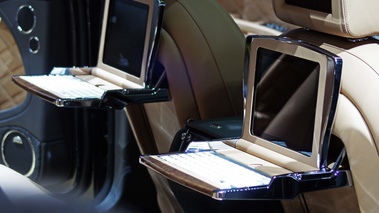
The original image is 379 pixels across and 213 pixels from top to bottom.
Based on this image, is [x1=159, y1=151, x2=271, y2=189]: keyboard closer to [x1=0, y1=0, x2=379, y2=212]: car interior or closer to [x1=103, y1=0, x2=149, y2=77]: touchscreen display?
[x1=0, y1=0, x2=379, y2=212]: car interior

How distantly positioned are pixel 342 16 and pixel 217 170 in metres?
0.41

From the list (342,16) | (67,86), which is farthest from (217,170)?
(67,86)

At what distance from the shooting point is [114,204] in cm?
322

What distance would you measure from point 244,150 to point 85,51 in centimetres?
142

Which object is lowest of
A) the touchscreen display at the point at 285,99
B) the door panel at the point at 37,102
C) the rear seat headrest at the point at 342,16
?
the door panel at the point at 37,102

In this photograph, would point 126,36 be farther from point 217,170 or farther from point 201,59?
point 217,170

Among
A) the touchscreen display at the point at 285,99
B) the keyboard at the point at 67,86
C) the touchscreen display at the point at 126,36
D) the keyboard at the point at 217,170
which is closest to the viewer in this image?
the keyboard at the point at 217,170

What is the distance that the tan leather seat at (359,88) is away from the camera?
5.39 feet

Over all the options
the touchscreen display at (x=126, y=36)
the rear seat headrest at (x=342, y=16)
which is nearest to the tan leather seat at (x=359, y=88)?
the rear seat headrest at (x=342, y=16)

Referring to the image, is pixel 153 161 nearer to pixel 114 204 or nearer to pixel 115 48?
pixel 115 48

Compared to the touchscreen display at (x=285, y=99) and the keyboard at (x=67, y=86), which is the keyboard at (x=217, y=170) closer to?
the touchscreen display at (x=285, y=99)

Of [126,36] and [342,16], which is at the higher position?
[342,16]

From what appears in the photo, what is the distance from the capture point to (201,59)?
2291 mm

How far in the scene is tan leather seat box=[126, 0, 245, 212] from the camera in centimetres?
229
